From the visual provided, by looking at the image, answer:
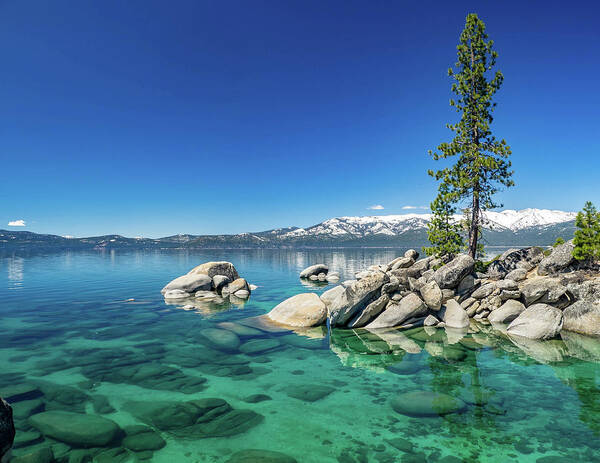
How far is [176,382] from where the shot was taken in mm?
11711

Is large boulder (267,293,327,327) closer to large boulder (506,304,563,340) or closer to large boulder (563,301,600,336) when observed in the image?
large boulder (506,304,563,340)

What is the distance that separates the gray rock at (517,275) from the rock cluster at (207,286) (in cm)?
2244

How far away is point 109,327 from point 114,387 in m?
10.00

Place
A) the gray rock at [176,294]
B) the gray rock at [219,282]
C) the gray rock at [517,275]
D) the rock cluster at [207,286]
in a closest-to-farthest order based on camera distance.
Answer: the gray rock at [517,275], the gray rock at [176,294], the rock cluster at [207,286], the gray rock at [219,282]

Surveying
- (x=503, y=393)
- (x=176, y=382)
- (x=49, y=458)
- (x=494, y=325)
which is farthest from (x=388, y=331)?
(x=49, y=458)

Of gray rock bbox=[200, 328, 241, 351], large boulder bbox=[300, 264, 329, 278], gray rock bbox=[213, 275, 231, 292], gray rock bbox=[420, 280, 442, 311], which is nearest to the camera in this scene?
gray rock bbox=[200, 328, 241, 351]

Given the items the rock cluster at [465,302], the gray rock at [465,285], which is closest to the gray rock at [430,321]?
the rock cluster at [465,302]

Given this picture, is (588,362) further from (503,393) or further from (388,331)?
(388,331)

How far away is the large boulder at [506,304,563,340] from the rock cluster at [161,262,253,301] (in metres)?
21.9

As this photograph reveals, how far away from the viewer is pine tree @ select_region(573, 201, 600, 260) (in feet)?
71.3

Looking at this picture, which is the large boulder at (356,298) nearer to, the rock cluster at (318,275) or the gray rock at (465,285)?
the gray rock at (465,285)

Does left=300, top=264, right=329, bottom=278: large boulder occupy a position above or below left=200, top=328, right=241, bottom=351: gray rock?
above

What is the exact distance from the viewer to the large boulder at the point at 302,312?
20.5m

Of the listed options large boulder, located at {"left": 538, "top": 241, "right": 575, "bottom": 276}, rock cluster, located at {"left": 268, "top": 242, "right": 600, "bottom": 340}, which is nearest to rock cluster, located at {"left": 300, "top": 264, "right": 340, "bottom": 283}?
rock cluster, located at {"left": 268, "top": 242, "right": 600, "bottom": 340}
